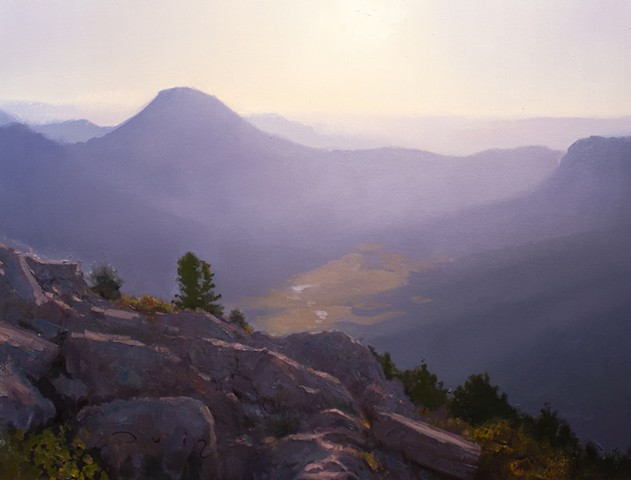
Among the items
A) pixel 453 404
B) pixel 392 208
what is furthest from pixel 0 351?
pixel 392 208

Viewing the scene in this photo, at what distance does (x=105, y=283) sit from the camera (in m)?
17.2

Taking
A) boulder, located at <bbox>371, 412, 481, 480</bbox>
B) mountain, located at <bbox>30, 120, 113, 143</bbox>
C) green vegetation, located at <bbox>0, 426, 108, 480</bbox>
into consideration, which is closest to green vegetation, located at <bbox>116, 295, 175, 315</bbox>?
green vegetation, located at <bbox>0, 426, 108, 480</bbox>

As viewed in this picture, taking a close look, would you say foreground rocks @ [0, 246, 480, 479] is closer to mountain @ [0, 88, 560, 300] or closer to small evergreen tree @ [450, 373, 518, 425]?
small evergreen tree @ [450, 373, 518, 425]

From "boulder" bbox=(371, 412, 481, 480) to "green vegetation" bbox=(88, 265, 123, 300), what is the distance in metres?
10.2

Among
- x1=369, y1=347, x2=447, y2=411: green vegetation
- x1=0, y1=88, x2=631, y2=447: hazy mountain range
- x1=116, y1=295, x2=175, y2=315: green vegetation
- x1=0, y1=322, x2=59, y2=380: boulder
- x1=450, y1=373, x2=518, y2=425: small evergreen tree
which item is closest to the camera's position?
x1=0, y1=322, x2=59, y2=380: boulder

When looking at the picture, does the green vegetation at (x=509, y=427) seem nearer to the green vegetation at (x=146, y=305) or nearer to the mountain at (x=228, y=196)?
the green vegetation at (x=146, y=305)

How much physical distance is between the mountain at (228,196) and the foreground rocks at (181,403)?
51.9 meters

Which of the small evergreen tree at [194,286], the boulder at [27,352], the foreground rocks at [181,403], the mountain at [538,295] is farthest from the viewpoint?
the mountain at [538,295]

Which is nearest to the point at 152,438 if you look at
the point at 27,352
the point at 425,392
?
the point at 27,352

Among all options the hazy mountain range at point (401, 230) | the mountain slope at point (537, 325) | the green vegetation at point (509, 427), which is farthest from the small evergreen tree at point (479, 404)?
the hazy mountain range at point (401, 230)

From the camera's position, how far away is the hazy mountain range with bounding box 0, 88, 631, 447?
201ft

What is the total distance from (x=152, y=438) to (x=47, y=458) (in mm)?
1426

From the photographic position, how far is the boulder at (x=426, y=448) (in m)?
8.77

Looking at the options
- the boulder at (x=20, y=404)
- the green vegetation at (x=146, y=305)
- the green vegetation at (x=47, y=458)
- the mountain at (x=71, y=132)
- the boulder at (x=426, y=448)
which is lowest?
the boulder at (x=426, y=448)
